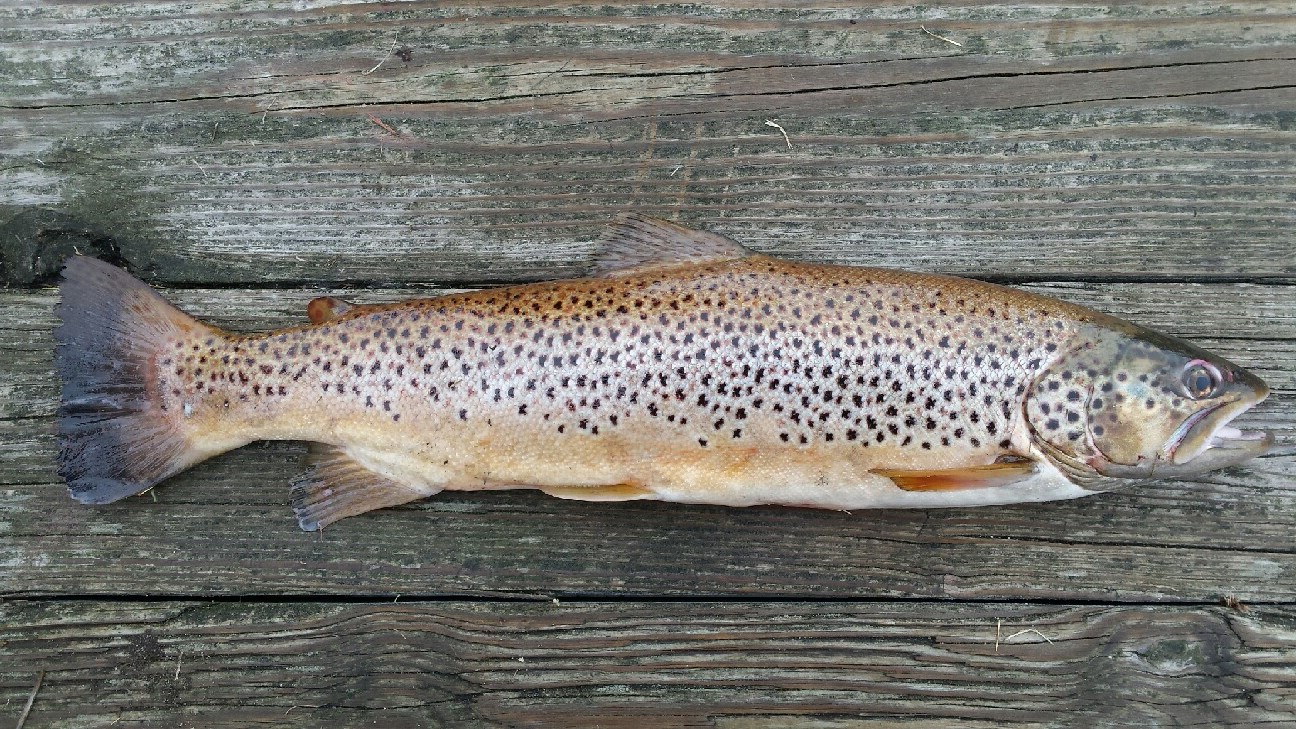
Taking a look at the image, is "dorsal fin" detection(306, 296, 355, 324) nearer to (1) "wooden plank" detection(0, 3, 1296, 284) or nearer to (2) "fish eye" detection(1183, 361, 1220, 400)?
(1) "wooden plank" detection(0, 3, 1296, 284)

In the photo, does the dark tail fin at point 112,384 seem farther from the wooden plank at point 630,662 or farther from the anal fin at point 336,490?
the wooden plank at point 630,662

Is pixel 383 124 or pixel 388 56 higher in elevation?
pixel 388 56

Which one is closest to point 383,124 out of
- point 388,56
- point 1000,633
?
point 388,56

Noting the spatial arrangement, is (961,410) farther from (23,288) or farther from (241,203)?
(23,288)

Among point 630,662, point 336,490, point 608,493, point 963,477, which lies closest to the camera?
point 963,477

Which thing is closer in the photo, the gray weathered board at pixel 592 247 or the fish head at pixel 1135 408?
the fish head at pixel 1135 408

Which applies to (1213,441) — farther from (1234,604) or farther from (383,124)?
→ (383,124)

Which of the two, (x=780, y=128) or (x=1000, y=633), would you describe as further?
(x=780, y=128)

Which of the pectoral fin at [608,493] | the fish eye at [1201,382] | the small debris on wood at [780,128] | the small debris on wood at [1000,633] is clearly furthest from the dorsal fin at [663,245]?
the small debris on wood at [1000,633]
